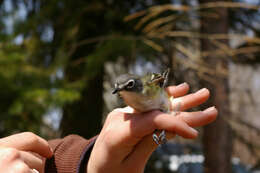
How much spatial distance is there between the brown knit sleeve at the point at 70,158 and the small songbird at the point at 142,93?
35 centimetres

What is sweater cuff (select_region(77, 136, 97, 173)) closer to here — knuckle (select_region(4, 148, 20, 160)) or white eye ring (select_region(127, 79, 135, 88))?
knuckle (select_region(4, 148, 20, 160))

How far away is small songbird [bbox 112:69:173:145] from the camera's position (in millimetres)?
725

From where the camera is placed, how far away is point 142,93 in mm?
734

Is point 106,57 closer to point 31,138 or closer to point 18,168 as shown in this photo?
point 31,138

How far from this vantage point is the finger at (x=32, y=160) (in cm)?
92

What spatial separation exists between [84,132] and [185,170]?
1.75 meters

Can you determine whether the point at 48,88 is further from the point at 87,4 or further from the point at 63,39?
the point at 87,4

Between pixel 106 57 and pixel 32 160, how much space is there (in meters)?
2.20

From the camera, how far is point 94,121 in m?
4.01

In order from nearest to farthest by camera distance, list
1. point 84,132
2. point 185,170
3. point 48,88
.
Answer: point 48,88 < point 84,132 < point 185,170

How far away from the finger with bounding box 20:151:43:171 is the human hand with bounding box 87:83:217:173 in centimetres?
20

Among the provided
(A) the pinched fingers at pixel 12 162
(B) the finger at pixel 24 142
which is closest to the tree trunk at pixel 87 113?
(B) the finger at pixel 24 142

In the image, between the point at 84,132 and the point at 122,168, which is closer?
the point at 122,168

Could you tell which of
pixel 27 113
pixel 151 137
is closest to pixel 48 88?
pixel 27 113
